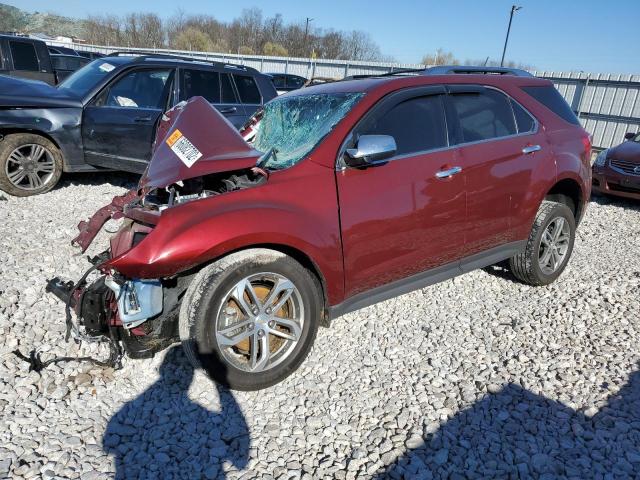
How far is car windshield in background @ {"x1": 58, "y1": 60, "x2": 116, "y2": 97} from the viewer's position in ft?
20.7

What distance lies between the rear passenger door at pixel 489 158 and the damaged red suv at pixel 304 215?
0.04 ft

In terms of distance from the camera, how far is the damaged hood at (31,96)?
5758 millimetres

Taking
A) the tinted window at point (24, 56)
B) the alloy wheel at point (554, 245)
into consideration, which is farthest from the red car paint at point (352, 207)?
the tinted window at point (24, 56)

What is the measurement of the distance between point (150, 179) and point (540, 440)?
273 cm

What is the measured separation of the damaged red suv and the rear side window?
260 millimetres

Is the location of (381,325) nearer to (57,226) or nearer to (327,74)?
(57,226)

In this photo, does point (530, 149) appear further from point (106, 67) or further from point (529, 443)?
point (106, 67)

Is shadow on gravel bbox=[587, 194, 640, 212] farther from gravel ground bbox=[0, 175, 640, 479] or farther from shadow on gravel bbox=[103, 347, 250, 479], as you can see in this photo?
shadow on gravel bbox=[103, 347, 250, 479]

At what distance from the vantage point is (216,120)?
9.41ft

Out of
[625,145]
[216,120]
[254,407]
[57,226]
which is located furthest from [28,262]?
[625,145]

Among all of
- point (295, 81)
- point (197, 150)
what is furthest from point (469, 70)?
point (295, 81)

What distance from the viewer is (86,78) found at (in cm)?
652

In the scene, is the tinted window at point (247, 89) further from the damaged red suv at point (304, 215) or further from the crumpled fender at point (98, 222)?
the crumpled fender at point (98, 222)

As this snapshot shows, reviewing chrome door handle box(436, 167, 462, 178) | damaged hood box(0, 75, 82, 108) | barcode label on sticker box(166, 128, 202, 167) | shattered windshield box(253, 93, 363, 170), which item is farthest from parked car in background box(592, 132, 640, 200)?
damaged hood box(0, 75, 82, 108)
